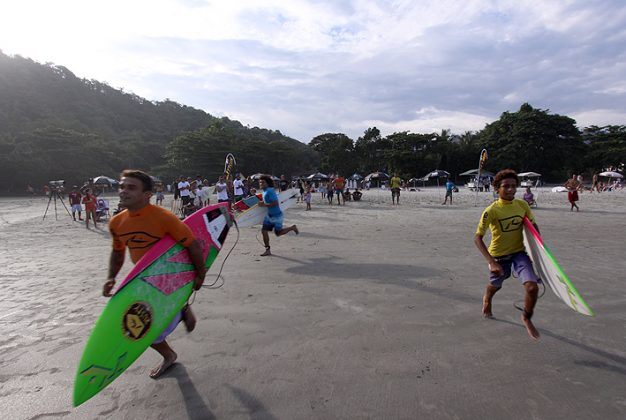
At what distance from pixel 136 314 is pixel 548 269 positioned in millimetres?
3597

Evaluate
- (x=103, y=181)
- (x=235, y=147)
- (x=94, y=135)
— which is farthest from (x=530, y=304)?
(x=94, y=135)

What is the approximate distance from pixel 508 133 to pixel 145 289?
59011mm

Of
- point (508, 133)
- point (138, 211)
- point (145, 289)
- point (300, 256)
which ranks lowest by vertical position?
point (300, 256)

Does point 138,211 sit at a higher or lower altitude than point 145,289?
higher

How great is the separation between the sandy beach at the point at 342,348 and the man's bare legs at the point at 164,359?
0.06 m

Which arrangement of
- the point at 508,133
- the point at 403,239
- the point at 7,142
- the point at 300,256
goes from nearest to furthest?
the point at 300,256 < the point at 403,239 < the point at 7,142 < the point at 508,133

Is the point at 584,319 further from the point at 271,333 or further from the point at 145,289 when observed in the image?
the point at 145,289

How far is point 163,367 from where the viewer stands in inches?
109

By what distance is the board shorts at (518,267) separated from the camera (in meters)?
3.12

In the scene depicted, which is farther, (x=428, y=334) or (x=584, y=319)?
(x=584, y=319)

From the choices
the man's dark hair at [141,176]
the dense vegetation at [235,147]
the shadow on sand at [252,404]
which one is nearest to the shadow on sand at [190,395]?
the shadow on sand at [252,404]

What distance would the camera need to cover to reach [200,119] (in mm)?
93062

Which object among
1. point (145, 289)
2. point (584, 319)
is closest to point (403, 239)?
point (584, 319)

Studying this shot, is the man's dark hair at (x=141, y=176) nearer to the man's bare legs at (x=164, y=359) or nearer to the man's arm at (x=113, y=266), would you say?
the man's arm at (x=113, y=266)
